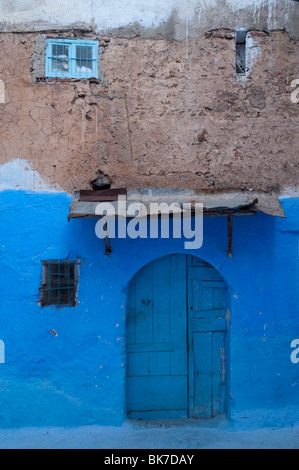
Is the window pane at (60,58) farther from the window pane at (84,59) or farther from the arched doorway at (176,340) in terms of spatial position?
the arched doorway at (176,340)

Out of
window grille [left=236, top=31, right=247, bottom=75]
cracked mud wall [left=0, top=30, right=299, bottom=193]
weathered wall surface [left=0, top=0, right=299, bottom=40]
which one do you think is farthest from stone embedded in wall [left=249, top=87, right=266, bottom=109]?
weathered wall surface [left=0, top=0, right=299, bottom=40]

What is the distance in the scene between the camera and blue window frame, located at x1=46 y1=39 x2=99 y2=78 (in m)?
4.69

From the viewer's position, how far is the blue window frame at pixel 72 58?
4.69m

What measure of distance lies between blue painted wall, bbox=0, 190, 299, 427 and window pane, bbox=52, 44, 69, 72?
4.67 ft

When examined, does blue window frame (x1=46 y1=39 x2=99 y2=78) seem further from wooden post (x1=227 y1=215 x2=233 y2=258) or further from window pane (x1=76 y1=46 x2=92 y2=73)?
wooden post (x1=227 y1=215 x2=233 y2=258)

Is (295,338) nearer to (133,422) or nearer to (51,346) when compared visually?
(133,422)

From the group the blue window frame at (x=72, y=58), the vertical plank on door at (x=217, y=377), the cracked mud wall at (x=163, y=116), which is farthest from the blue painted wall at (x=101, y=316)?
the blue window frame at (x=72, y=58)

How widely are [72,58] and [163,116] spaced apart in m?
1.20

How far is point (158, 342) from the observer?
4883mm

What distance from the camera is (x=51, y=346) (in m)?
4.62

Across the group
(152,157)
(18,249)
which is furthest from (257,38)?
(18,249)

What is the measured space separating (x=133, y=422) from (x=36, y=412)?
1082 mm

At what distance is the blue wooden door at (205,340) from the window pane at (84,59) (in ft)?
8.05
